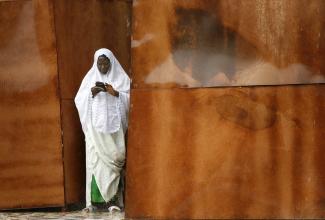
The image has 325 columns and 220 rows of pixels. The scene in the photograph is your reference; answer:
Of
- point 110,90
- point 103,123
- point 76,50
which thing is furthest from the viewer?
point 76,50

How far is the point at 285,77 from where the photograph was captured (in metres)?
7.20

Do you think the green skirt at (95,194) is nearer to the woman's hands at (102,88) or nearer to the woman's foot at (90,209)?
the woman's foot at (90,209)

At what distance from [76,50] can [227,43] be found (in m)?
2.27

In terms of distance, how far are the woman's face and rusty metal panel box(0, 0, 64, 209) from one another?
49 cm

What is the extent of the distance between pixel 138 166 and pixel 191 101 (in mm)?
736

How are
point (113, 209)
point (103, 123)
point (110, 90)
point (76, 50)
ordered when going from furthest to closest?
point (76, 50) < point (113, 209) < point (103, 123) < point (110, 90)

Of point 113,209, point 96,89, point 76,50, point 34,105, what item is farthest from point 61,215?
point 76,50

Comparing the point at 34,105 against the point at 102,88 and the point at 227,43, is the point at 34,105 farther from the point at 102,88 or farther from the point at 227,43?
the point at 227,43

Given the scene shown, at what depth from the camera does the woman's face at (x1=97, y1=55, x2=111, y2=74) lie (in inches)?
339

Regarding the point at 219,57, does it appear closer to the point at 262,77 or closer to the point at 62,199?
the point at 262,77

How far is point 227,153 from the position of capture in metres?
7.24

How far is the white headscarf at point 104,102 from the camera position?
8562 mm

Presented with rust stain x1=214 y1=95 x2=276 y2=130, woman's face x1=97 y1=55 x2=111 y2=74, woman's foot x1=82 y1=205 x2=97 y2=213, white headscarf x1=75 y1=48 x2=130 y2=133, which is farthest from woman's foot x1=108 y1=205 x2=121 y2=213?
rust stain x1=214 y1=95 x2=276 y2=130

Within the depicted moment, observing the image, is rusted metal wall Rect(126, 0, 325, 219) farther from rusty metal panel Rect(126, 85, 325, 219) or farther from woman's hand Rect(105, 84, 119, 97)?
woman's hand Rect(105, 84, 119, 97)
